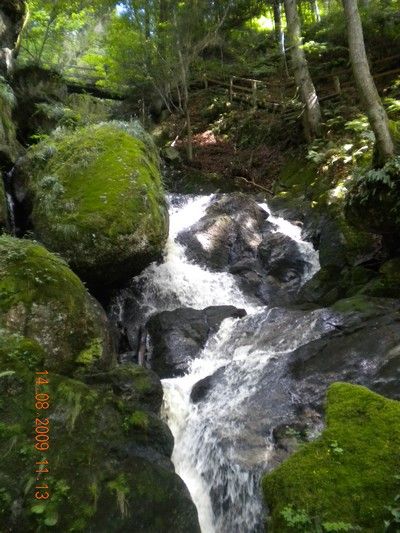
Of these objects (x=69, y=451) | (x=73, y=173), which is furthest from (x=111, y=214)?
(x=69, y=451)

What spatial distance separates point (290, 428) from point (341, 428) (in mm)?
2101

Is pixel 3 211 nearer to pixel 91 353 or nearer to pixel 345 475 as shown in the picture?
pixel 91 353

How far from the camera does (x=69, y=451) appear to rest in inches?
171

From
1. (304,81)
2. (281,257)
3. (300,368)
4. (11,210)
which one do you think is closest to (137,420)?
(300,368)

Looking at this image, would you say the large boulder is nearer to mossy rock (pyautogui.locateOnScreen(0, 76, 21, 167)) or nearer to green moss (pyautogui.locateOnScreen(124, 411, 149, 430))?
green moss (pyautogui.locateOnScreen(124, 411, 149, 430))

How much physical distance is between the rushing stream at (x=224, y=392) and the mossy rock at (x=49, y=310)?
5.39 feet

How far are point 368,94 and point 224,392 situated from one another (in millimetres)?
5983

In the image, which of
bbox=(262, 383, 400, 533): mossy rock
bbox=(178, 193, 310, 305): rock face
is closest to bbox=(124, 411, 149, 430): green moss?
bbox=(262, 383, 400, 533): mossy rock

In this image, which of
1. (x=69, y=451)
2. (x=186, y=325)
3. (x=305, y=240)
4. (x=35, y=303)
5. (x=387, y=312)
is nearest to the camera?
(x=69, y=451)

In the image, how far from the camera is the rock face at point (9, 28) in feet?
46.2

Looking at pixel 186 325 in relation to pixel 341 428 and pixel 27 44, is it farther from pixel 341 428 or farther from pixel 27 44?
pixel 27 44

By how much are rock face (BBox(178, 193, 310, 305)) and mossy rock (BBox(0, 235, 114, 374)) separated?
506cm
